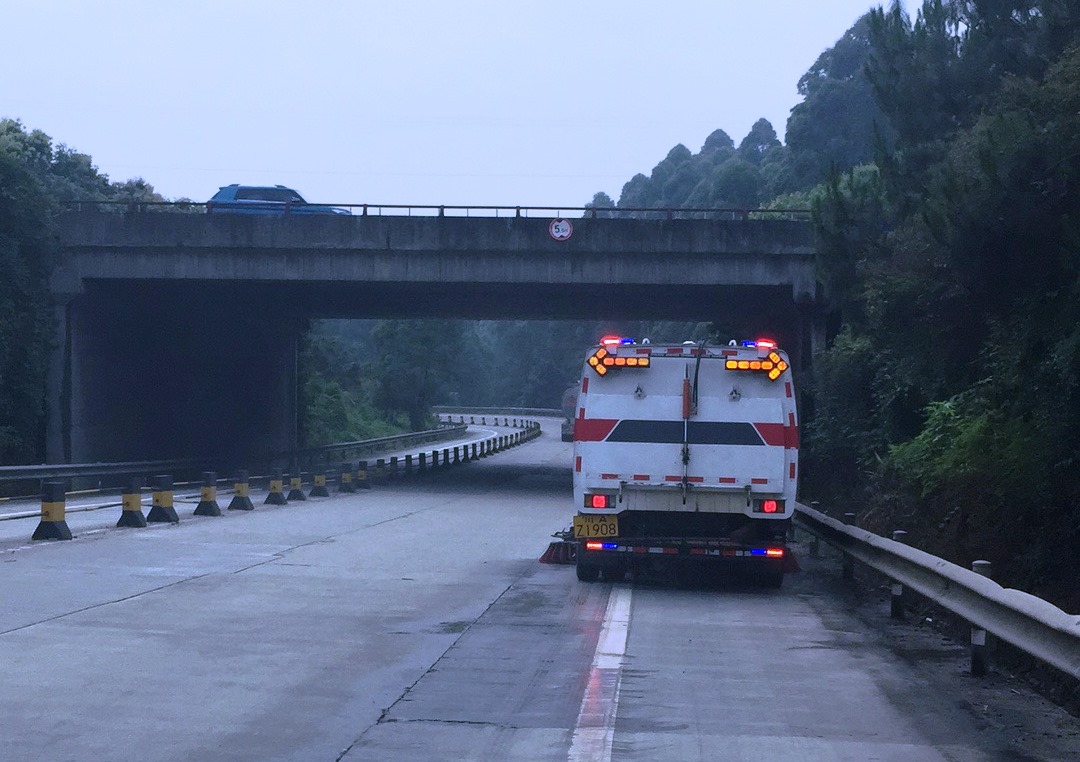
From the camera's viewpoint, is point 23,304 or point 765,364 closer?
point 765,364

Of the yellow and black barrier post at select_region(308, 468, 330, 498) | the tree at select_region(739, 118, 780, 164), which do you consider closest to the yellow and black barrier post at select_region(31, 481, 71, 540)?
the yellow and black barrier post at select_region(308, 468, 330, 498)

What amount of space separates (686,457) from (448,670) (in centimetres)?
584

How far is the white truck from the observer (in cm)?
1516

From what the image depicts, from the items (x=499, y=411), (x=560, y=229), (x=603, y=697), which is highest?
(x=560, y=229)

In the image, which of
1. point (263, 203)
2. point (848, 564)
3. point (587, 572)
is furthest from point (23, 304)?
point (848, 564)

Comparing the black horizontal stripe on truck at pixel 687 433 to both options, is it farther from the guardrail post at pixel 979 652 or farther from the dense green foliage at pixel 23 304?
the dense green foliage at pixel 23 304

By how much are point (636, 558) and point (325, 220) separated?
23556mm

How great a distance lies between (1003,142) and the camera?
15.0 metres

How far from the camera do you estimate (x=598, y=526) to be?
15328 mm

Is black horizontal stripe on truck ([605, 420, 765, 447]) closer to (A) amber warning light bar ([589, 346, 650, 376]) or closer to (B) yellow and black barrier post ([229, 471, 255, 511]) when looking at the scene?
(A) amber warning light bar ([589, 346, 650, 376])

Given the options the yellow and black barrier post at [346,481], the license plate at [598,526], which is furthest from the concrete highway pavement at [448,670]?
the yellow and black barrier post at [346,481]

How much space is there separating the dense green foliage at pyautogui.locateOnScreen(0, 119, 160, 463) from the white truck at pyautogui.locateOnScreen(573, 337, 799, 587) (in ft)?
76.4

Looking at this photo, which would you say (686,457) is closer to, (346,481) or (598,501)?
(598,501)

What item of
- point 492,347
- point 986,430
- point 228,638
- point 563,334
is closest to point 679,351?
point 986,430
